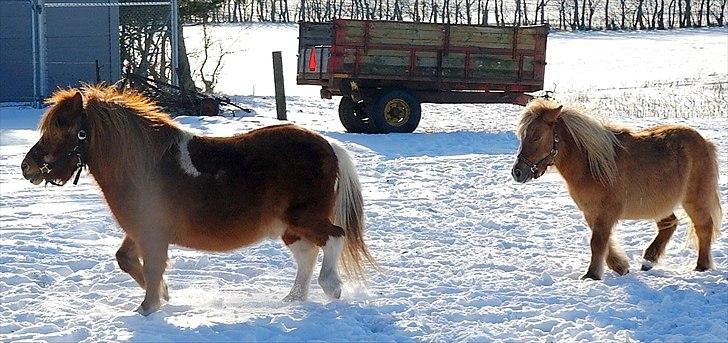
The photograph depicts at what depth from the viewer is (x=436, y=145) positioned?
14.5m

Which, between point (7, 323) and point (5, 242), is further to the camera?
point (5, 242)

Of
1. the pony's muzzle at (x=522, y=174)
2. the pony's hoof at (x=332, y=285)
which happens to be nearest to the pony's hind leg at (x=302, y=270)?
the pony's hoof at (x=332, y=285)

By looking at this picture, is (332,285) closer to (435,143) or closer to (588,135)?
(588,135)

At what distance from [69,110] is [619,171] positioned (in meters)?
3.72

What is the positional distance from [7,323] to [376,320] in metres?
2.07

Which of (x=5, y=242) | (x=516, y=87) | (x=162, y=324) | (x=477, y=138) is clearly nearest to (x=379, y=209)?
(x=5, y=242)

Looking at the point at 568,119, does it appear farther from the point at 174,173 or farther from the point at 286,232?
the point at 174,173

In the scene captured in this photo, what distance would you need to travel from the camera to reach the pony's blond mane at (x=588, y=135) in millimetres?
6809

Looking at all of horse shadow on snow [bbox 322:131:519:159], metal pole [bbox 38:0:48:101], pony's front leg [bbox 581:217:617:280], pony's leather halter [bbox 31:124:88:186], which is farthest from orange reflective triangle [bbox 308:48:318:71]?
pony's leather halter [bbox 31:124:88:186]

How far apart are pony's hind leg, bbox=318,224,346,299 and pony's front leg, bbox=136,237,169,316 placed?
976 mm

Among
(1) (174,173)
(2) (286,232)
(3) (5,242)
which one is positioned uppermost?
(1) (174,173)

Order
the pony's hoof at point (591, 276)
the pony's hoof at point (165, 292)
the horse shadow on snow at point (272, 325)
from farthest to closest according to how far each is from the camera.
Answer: the pony's hoof at point (591, 276)
the pony's hoof at point (165, 292)
the horse shadow on snow at point (272, 325)

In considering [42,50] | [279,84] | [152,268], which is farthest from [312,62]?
[152,268]

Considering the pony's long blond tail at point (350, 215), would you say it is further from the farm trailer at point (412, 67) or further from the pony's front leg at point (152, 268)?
the farm trailer at point (412, 67)
